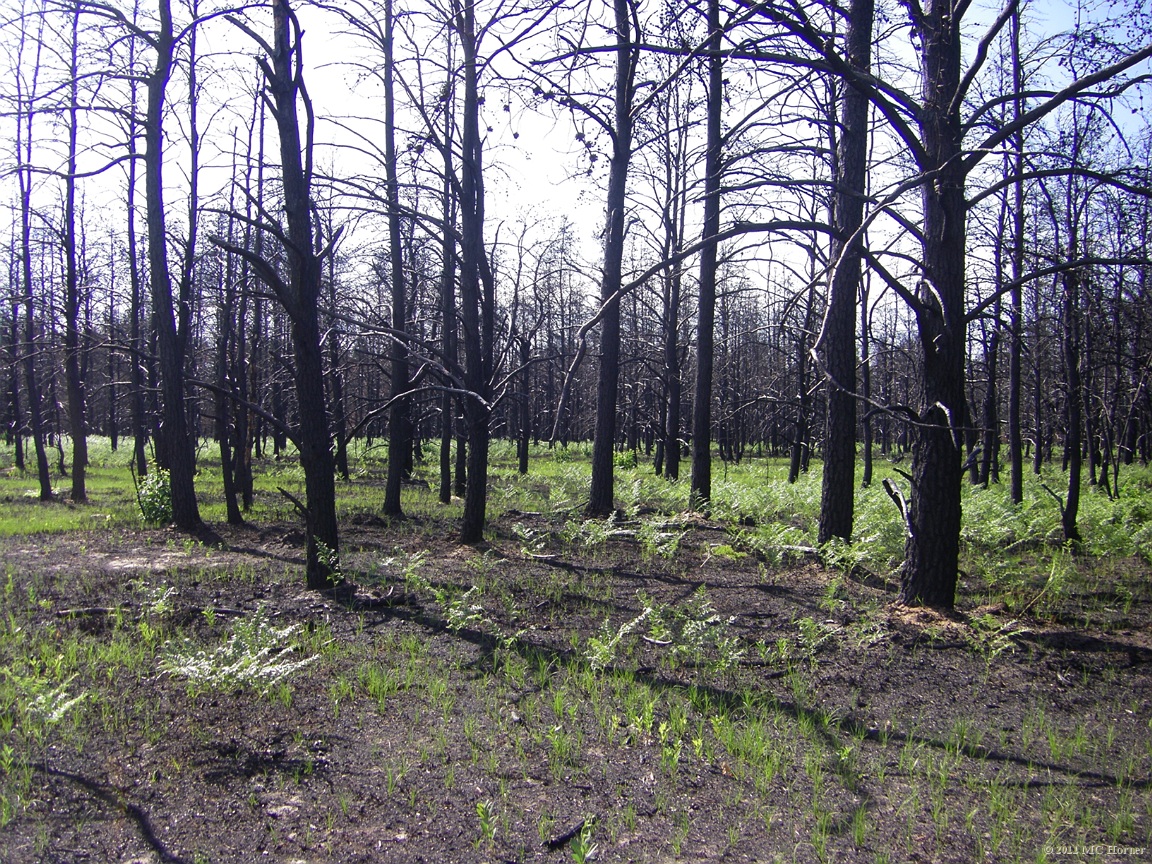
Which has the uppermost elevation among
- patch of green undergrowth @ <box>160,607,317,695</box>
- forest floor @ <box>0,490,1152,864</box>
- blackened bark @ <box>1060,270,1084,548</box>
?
blackened bark @ <box>1060,270,1084,548</box>

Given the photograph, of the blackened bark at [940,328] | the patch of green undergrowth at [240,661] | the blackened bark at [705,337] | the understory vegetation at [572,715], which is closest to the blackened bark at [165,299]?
the understory vegetation at [572,715]

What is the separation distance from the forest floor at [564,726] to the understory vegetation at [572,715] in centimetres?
2


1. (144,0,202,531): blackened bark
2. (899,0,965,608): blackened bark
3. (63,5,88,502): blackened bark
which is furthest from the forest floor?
(63,5,88,502): blackened bark

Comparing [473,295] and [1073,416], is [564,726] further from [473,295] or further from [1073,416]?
[1073,416]

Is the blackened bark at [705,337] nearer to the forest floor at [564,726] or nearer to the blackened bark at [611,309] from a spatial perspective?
the blackened bark at [611,309]

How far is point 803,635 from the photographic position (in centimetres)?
621

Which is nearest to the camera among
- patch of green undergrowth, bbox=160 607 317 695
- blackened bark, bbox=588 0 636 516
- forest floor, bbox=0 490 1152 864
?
forest floor, bbox=0 490 1152 864

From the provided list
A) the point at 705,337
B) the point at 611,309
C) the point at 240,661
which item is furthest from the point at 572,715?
the point at 705,337

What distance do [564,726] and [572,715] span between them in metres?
0.12

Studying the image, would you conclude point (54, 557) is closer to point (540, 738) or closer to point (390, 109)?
point (540, 738)

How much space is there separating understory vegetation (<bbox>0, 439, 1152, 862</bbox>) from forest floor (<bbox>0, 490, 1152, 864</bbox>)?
0.07 feet

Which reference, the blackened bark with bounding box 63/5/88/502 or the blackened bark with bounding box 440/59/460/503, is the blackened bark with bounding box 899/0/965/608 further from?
the blackened bark with bounding box 63/5/88/502

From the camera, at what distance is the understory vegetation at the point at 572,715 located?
10.7ft

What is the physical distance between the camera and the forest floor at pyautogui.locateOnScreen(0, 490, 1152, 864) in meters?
3.25
